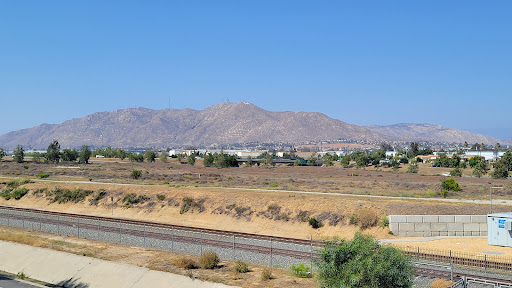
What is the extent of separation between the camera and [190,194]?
208 ft

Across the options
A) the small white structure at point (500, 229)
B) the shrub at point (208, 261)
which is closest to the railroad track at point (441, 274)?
the small white structure at point (500, 229)

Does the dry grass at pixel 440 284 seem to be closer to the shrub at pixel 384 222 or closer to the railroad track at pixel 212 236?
the railroad track at pixel 212 236

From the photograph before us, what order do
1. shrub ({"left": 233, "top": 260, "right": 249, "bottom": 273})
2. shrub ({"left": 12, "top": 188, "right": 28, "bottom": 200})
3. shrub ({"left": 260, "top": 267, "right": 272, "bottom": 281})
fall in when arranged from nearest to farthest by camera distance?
shrub ({"left": 260, "top": 267, "right": 272, "bottom": 281})
shrub ({"left": 233, "top": 260, "right": 249, "bottom": 273})
shrub ({"left": 12, "top": 188, "right": 28, "bottom": 200})

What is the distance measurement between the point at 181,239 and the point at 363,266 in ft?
81.8

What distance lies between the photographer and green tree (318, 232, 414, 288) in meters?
18.0

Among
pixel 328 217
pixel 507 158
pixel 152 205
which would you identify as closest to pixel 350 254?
pixel 328 217

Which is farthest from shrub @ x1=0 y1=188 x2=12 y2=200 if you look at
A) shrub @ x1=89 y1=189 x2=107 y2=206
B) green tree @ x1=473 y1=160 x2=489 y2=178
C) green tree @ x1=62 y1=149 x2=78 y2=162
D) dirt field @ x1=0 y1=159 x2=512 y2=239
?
Answer: green tree @ x1=62 y1=149 x2=78 y2=162

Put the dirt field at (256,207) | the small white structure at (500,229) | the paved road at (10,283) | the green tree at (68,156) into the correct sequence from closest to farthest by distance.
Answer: the paved road at (10,283), the small white structure at (500,229), the dirt field at (256,207), the green tree at (68,156)

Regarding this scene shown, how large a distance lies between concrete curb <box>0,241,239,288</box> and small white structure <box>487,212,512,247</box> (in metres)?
20.9

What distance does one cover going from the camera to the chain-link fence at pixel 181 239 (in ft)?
111

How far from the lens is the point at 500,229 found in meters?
36.3

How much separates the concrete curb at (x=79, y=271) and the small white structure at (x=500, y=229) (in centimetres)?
2092

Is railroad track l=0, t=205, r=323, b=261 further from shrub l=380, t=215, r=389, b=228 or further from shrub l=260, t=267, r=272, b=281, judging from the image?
shrub l=380, t=215, r=389, b=228

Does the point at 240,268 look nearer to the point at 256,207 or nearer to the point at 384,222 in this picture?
the point at 384,222
